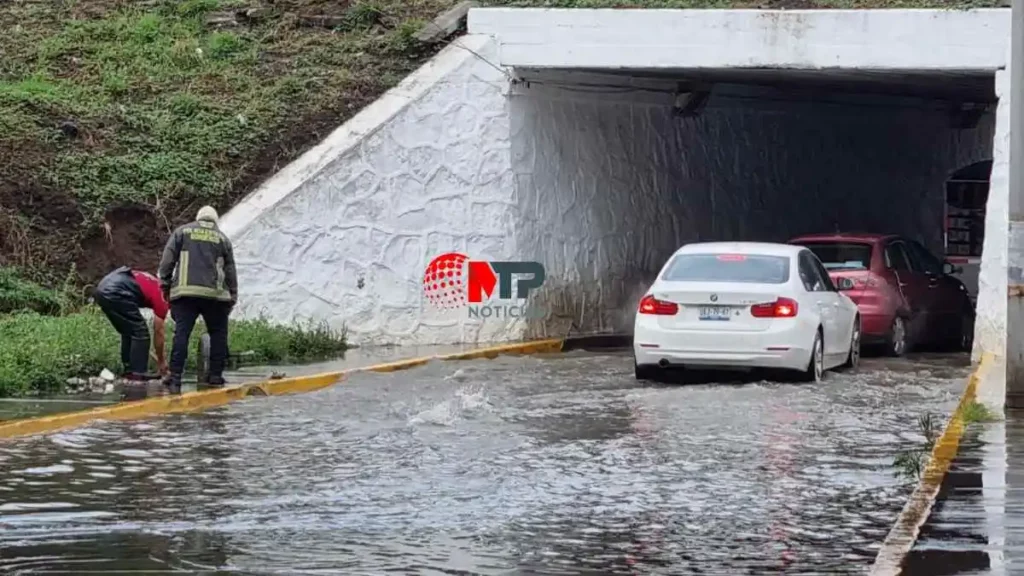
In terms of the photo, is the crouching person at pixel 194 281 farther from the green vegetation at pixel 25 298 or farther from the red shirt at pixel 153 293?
the green vegetation at pixel 25 298

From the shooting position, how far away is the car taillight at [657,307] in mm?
16781

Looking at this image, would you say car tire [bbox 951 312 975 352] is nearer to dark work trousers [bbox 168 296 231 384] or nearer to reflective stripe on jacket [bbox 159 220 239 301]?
dark work trousers [bbox 168 296 231 384]

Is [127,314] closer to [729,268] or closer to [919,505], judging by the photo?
[729,268]

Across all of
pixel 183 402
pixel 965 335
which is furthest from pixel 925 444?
pixel 965 335

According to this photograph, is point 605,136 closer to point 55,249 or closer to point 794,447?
point 55,249

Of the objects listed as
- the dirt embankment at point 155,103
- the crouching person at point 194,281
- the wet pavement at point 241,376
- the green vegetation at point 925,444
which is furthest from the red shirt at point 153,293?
the green vegetation at point 925,444

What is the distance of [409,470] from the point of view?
11.1 meters

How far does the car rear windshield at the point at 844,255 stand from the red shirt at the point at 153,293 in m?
8.05

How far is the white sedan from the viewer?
16.6 m

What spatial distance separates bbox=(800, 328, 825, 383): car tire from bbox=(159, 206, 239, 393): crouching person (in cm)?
549

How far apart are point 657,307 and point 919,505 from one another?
7743mm

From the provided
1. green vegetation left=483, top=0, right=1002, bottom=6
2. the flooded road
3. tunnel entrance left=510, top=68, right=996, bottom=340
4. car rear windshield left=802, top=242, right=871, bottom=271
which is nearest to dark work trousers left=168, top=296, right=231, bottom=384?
the flooded road

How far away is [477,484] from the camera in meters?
10.5

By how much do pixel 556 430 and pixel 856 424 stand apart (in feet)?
7.77
